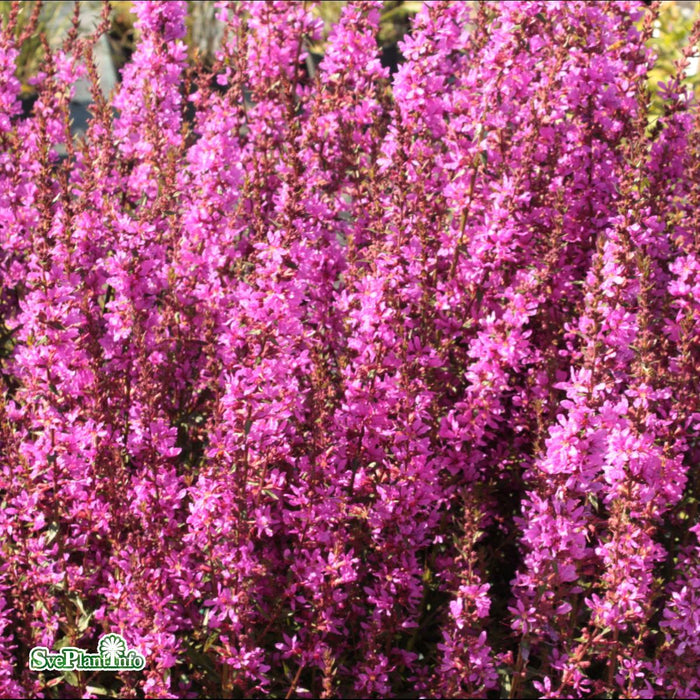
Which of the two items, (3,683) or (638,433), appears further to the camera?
(3,683)

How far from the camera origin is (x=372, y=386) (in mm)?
2951

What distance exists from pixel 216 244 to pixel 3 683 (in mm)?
1479

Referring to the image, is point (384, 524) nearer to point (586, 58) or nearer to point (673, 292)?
point (673, 292)

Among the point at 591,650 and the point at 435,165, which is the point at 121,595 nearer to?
the point at 591,650

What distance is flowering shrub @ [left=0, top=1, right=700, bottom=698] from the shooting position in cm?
279

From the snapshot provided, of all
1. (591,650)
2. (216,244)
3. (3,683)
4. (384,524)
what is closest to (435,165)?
(216,244)

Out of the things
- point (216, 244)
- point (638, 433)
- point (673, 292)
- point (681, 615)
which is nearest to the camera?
point (638, 433)

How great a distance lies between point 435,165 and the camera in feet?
12.1

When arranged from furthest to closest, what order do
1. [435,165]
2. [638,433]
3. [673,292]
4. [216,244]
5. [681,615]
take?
1. [435,165]
2. [216,244]
3. [673,292]
4. [681,615]
5. [638,433]

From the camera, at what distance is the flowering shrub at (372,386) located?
2791 mm

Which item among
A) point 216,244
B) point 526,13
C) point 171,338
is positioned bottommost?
point 171,338

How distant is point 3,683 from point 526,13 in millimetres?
2678

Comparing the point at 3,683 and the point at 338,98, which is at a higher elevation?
the point at 338,98

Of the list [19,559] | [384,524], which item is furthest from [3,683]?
[384,524]
